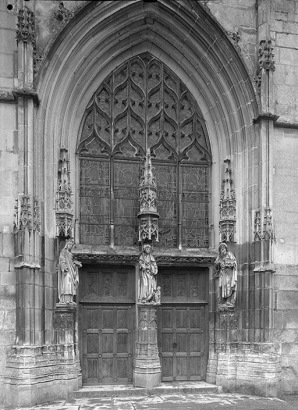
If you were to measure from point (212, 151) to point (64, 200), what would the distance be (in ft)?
12.6

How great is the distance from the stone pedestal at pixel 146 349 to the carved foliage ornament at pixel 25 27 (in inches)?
241

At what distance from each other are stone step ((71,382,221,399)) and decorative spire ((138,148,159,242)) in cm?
321

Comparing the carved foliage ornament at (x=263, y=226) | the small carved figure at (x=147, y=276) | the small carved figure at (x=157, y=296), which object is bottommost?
the small carved figure at (x=157, y=296)

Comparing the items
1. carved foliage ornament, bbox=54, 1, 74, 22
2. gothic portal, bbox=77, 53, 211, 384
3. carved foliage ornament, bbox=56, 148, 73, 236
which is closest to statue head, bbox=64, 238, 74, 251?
carved foliage ornament, bbox=56, 148, 73, 236

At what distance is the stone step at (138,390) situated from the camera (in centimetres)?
1152

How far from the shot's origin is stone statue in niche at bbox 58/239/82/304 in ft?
37.3

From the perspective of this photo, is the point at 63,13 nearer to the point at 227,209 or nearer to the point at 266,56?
the point at 266,56

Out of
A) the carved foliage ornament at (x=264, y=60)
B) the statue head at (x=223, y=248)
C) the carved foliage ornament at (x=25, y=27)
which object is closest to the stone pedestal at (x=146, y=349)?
the statue head at (x=223, y=248)

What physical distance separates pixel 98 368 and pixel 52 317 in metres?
1.70

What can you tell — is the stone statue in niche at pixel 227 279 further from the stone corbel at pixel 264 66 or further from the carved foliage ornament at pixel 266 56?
the carved foliage ornament at pixel 266 56

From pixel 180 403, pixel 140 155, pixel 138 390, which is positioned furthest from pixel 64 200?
pixel 180 403

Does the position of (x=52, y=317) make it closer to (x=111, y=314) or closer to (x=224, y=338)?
(x=111, y=314)

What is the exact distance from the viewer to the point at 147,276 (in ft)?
39.2

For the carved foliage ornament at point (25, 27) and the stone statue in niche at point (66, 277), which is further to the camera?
the stone statue in niche at point (66, 277)
